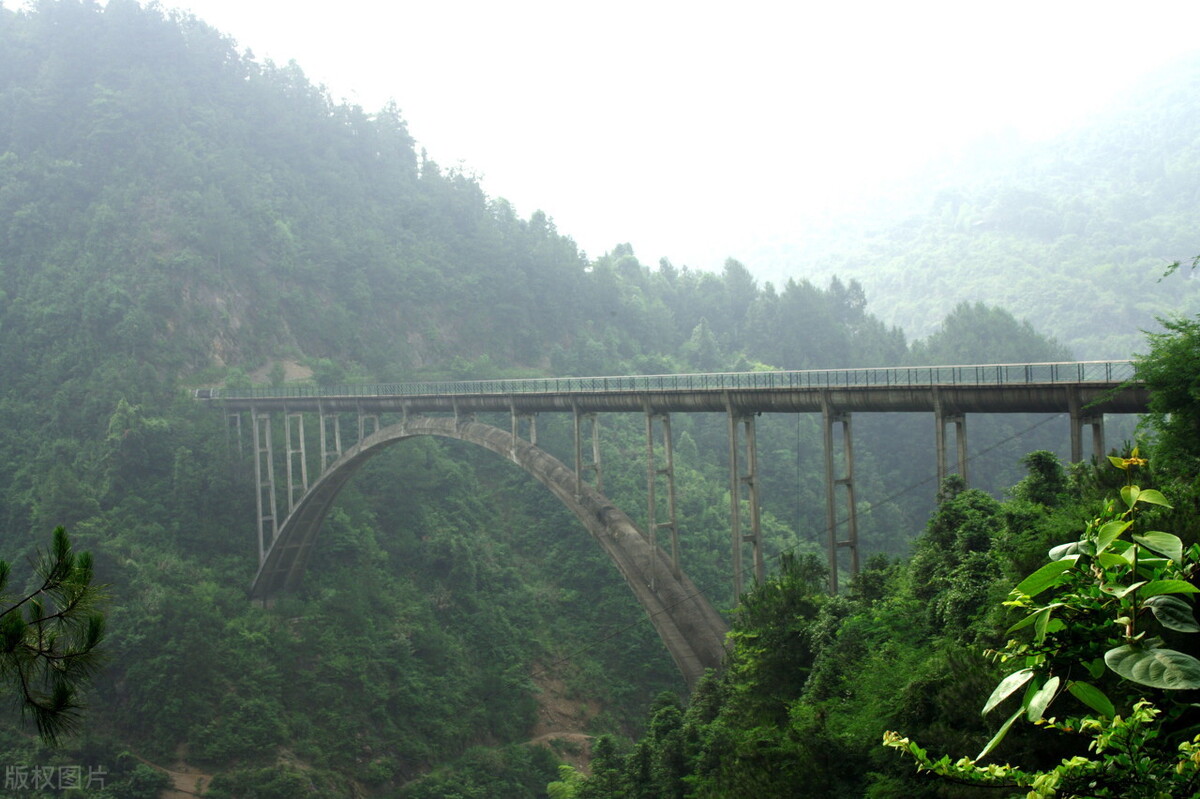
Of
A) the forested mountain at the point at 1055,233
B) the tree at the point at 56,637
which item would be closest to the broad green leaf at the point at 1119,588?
the tree at the point at 56,637

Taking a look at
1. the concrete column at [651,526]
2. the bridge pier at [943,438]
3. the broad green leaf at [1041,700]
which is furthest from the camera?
the concrete column at [651,526]

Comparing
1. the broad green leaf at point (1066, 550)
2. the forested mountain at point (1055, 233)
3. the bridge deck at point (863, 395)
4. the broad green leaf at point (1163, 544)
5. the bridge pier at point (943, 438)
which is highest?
the forested mountain at point (1055, 233)

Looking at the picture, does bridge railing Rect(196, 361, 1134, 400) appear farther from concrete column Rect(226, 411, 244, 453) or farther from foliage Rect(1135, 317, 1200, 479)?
concrete column Rect(226, 411, 244, 453)

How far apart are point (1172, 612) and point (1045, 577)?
0.94 feet

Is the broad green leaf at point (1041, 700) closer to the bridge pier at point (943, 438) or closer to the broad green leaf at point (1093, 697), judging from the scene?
the broad green leaf at point (1093, 697)

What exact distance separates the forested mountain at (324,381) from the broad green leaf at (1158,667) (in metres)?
18.6

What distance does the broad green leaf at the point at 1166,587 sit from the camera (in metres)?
2.22

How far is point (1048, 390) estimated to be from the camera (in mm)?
17984

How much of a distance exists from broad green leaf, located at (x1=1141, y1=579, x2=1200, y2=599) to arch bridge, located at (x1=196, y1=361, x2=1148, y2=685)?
15422mm

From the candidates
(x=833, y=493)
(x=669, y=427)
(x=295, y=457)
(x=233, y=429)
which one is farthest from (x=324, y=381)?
(x=833, y=493)

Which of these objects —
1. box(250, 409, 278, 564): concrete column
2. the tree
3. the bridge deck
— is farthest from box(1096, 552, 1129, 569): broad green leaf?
box(250, 409, 278, 564): concrete column

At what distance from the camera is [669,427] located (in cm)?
2609

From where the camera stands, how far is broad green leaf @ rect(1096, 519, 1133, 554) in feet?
7.91

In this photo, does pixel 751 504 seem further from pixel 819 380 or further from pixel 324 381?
pixel 324 381
